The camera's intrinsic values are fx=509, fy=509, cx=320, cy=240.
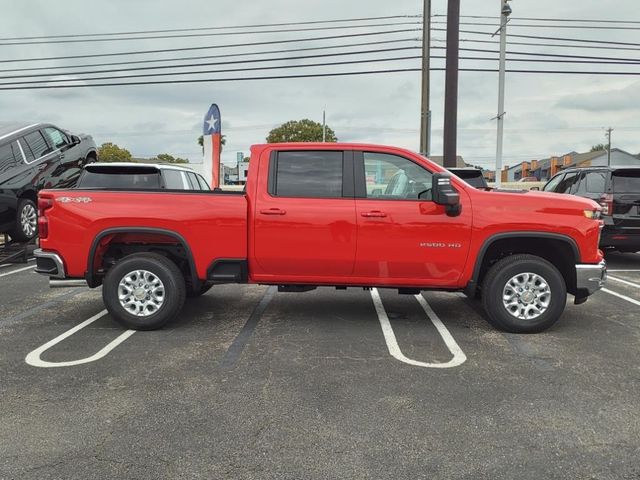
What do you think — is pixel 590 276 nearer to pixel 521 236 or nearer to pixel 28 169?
pixel 521 236

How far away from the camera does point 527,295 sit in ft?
17.0

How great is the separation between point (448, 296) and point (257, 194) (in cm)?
334

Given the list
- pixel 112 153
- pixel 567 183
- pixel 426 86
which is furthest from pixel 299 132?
pixel 567 183

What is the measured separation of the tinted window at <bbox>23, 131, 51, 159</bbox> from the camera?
365 inches

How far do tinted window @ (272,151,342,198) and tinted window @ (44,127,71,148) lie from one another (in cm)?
677

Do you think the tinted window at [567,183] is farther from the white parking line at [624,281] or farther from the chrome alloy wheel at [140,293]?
the chrome alloy wheel at [140,293]

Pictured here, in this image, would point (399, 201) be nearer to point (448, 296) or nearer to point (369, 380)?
point (369, 380)

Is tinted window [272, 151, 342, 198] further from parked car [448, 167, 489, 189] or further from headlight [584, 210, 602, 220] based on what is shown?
parked car [448, 167, 489, 189]

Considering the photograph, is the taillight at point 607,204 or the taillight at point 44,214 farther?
the taillight at point 607,204

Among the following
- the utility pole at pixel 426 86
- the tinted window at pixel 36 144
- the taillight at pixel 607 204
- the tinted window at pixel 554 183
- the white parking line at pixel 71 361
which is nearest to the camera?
the white parking line at pixel 71 361

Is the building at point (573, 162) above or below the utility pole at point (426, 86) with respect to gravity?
above

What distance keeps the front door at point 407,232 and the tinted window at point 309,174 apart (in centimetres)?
26

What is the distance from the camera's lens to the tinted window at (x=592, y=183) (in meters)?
9.02

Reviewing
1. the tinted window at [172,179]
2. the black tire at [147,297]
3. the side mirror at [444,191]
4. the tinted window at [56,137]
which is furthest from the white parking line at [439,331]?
the tinted window at [56,137]
